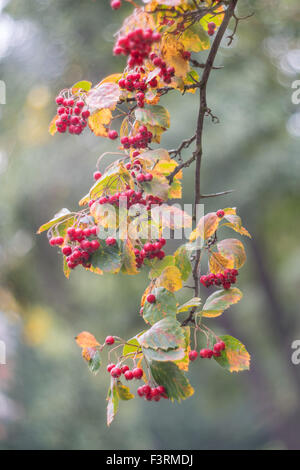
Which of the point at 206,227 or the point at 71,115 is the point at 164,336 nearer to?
the point at 206,227

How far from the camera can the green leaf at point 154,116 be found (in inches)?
34.7

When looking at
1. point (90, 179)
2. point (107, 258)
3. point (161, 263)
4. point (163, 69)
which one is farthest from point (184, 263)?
point (90, 179)

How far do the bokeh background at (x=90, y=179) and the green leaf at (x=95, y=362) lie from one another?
118 inches

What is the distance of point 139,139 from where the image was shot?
0.94 m

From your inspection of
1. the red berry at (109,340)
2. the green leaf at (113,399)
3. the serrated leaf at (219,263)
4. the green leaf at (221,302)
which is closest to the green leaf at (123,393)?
the green leaf at (113,399)

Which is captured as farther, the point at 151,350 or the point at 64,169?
the point at 64,169

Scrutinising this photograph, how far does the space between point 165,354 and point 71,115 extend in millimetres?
615

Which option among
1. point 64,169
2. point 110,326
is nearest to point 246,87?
point 64,169

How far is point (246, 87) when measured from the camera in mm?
4301

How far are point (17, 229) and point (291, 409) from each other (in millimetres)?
4298

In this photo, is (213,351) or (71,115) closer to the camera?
(213,351)
